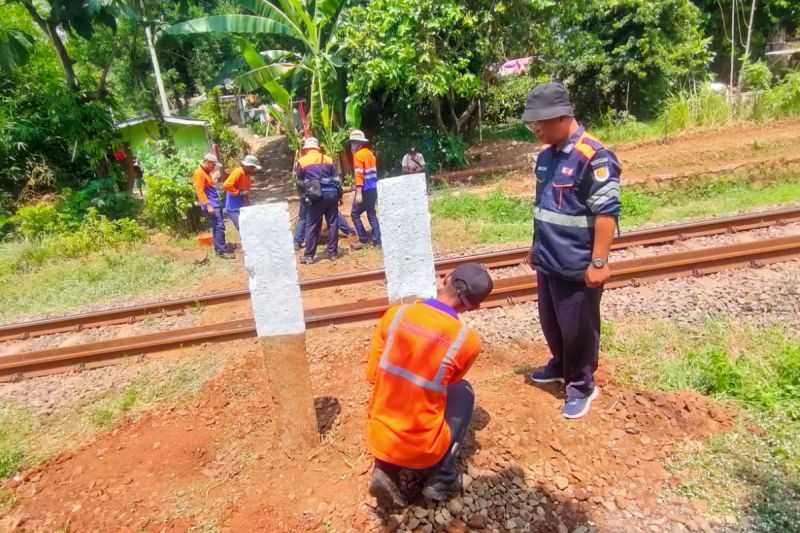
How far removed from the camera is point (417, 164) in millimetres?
11133

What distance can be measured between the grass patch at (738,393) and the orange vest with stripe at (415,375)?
147 cm

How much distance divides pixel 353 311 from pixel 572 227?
3054 mm

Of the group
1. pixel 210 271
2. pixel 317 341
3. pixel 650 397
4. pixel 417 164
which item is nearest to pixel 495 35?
pixel 417 164

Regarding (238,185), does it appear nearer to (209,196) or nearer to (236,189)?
(236,189)

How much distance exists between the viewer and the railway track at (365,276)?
6.61 m

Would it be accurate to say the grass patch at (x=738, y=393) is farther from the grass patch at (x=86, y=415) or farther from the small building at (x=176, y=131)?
the small building at (x=176, y=131)

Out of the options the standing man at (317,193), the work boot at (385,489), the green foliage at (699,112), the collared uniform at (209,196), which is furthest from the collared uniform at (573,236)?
the green foliage at (699,112)

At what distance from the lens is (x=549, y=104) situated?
313 cm

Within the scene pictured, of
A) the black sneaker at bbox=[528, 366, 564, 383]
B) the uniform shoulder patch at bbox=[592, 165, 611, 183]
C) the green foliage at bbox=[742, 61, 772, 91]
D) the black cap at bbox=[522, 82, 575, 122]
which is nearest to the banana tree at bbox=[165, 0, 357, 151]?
the black sneaker at bbox=[528, 366, 564, 383]

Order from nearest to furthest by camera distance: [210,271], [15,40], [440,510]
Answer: [440,510] → [210,271] → [15,40]

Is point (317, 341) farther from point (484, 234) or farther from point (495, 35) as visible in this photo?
point (495, 35)

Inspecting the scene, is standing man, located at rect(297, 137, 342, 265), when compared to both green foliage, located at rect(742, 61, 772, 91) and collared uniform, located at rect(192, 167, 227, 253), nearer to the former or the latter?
collared uniform, located at rect(192, 167, 227, 253)

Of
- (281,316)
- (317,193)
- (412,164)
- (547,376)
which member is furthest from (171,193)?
(547,376)

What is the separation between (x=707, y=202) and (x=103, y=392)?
29.8ft
